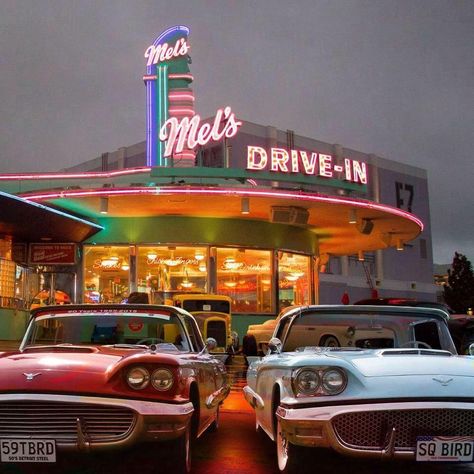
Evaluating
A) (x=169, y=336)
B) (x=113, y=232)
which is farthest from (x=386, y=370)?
(x=113, y=232)

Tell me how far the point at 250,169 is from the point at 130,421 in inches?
Answer: 661

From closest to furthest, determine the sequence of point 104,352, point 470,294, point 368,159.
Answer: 1. point 104,352
2. point 368,159
3. point 470,294

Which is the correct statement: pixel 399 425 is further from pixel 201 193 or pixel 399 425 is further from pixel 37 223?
pixel 37 223

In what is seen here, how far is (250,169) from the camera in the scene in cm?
2100

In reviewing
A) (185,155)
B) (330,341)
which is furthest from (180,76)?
(330,341)

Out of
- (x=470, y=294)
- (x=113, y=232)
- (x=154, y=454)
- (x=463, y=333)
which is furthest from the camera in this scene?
(x=470, y=294)

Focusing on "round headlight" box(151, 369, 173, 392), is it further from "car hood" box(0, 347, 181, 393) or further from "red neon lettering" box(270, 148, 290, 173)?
"red neon lettering" box(270, 148, 290, 173)

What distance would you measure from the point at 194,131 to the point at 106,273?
577cm

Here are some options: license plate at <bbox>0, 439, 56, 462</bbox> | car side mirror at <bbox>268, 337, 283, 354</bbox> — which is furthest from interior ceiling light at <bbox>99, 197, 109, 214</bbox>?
license plate at <bbox>0, 439, 56, 462</bbox>

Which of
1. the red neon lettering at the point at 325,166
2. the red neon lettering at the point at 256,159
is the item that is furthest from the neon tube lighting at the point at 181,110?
the red neon lettering at the point at 325,166

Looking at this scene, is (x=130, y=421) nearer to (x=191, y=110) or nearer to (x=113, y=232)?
(x=113, y=232)

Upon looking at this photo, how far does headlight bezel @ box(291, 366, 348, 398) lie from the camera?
457cm

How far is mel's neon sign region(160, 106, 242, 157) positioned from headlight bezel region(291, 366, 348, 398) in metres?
19.0

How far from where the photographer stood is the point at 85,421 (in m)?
4.52
